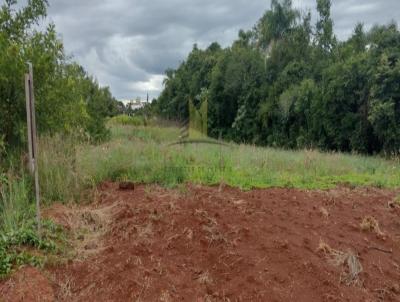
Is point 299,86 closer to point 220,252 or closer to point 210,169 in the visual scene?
point 210,169

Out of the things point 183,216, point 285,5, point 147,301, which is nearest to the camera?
point 147,301

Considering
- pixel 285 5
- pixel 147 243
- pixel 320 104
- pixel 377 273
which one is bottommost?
pixel 377 273

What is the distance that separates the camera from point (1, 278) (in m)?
2.87

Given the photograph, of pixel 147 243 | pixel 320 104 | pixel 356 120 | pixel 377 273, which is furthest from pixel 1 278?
pixel 320 104

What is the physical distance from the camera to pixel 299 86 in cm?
2227

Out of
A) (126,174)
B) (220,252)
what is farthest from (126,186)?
(220,252)

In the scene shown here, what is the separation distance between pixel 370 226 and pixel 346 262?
3.03ft

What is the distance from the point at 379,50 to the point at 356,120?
309 cm

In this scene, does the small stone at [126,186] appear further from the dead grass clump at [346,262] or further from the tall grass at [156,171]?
the dead grass clump at [346,262]

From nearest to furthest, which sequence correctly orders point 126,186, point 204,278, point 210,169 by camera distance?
point 204,278 → point 126,186 → point 210,169

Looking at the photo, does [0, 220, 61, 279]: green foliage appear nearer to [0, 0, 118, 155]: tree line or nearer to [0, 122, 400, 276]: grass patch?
[0, 122, 400, 276]: grass patch

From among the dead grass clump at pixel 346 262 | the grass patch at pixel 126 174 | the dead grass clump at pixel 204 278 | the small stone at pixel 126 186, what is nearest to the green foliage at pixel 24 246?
the grass patch at pixel 126 174

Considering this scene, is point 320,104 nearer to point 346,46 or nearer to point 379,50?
point 379,50

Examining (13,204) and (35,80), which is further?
(35,80)
